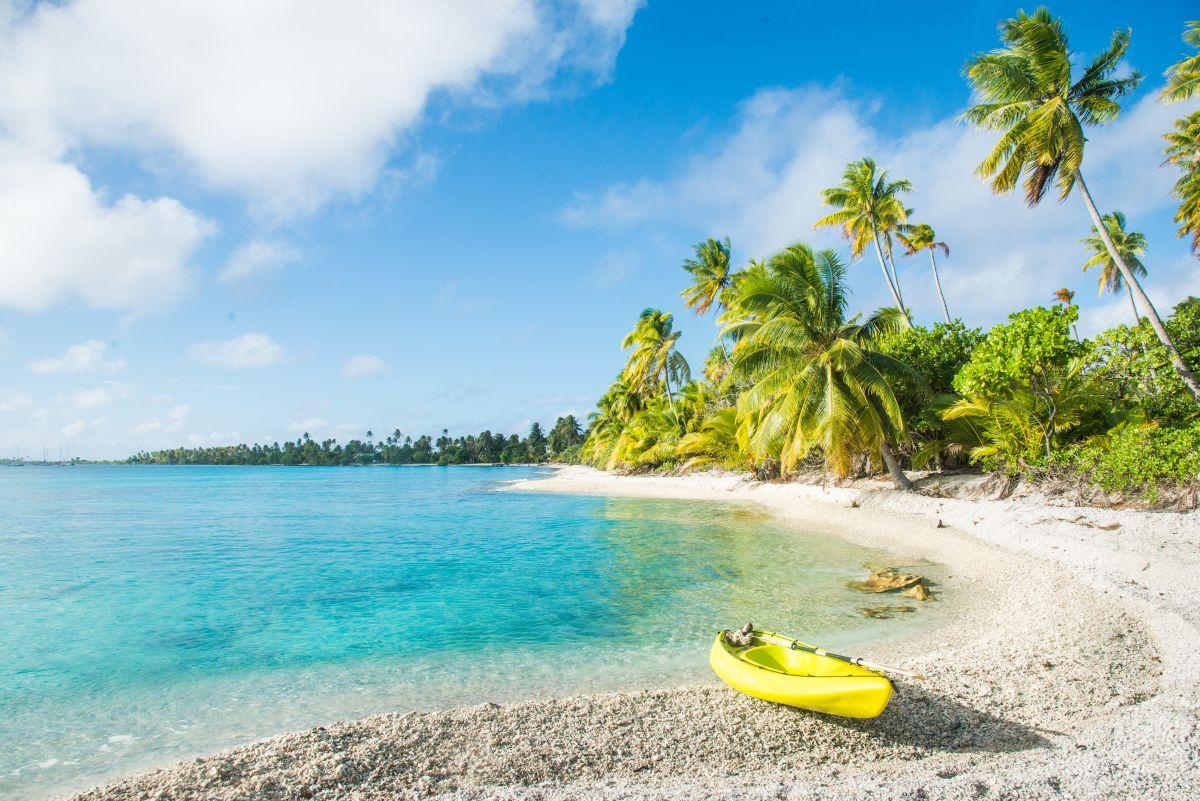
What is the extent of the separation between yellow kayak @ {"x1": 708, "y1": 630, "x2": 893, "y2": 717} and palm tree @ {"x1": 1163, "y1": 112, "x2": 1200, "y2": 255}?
23118 millimetres

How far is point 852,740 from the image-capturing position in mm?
4453

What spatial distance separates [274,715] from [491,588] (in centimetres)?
548

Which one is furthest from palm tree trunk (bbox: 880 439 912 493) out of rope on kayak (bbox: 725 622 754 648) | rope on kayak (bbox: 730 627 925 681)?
rope on kayak (bbox: 725 622 754 648)

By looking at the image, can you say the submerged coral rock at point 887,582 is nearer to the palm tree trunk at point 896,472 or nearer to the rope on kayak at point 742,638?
the rope on kayak at point 742,638

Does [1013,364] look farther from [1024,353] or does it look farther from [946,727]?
[946,727]

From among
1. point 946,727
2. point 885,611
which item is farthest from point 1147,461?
point 946,727

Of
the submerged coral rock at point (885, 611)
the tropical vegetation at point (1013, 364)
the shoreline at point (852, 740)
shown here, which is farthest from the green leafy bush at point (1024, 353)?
the submerged coral rock at point (885, 611)

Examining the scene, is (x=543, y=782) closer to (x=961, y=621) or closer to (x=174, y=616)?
(x=961, y=621)

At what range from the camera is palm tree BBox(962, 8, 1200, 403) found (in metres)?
13.8

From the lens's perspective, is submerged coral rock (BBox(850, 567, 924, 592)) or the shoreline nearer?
the shoreline

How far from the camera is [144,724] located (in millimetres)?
5406

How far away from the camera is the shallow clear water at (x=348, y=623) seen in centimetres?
556

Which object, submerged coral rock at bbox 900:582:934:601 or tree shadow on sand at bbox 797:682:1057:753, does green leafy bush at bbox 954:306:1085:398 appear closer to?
submerged coral rock at bbox 900:582:934:601

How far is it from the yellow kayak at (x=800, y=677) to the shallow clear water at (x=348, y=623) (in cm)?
120
